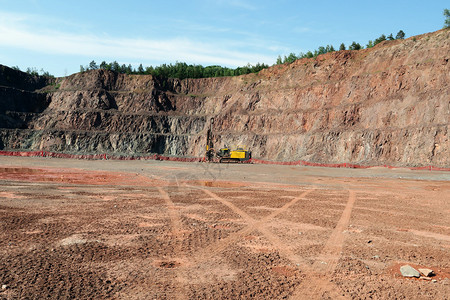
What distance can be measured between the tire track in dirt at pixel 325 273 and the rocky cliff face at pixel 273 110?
37.1 m

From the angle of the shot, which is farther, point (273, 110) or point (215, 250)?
point (273, 110)

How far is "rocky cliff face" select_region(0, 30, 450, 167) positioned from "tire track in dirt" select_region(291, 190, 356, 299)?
3711cm

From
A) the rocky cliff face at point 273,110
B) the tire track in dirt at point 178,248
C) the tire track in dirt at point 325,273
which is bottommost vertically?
the tire track in dirt at point 178,248

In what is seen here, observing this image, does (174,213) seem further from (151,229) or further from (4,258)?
(4,258)

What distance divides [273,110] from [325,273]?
64471mm

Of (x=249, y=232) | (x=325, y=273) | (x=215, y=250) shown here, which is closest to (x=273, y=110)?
(x=249, y=232)

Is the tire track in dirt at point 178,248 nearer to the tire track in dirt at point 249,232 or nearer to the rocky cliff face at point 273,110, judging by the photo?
the tire track in dirt at point 249,232

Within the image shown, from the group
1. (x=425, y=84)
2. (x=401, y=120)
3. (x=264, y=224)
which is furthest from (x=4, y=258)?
(x=425, y=84)

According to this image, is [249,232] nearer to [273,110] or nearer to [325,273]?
[325,273]

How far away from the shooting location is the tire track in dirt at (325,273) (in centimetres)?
447

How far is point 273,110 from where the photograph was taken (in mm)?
68250

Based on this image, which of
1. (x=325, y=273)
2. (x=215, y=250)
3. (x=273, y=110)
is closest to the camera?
(x=325, y=273)

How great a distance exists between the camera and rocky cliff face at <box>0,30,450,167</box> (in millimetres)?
44812

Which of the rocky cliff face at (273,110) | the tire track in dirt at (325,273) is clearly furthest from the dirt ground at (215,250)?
the rocky cliff face at (273,110)
